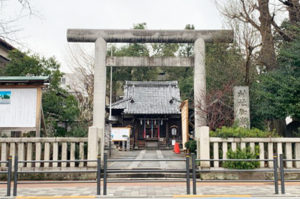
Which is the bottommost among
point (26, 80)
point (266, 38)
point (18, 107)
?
point (18, 107)

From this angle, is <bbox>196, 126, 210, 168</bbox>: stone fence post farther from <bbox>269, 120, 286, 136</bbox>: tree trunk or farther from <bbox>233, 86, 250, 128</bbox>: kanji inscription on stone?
<bbox>269, 120, 286, 136</bbox>: tree trunk

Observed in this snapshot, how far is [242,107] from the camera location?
44.0ft

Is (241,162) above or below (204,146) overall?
below

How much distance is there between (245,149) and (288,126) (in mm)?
7583

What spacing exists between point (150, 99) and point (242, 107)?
19.3m

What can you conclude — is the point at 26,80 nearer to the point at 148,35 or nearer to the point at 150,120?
the point at 148,35

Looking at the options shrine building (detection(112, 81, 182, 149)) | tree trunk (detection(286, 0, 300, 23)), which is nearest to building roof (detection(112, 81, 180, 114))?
shrine building (detection(112, 81, 182, 149))

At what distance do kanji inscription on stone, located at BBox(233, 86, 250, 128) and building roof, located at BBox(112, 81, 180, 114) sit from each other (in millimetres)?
16026

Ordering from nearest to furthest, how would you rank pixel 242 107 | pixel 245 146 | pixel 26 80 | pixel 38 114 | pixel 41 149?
pixel 245 146, pixel 41 149, pixel 38 114, pixel 26 80, pixel 242 107

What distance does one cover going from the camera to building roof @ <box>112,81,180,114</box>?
3009 centimetres

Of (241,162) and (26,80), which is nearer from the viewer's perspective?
(241,162)

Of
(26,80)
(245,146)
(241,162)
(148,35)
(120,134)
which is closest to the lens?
(241,162)

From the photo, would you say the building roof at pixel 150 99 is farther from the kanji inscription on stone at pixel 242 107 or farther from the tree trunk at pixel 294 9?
the kanji inscription on stone at pixel 242 107

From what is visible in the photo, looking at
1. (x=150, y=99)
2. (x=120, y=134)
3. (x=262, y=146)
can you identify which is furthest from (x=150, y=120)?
(x=262, y=146)
